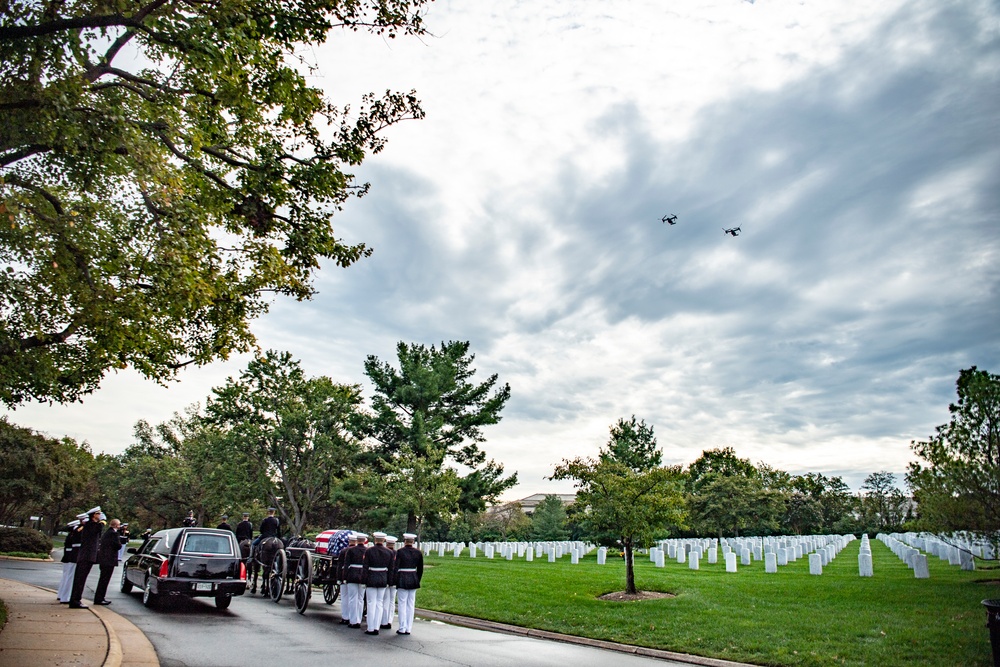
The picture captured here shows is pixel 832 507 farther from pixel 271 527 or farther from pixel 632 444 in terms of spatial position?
pixel 271 527

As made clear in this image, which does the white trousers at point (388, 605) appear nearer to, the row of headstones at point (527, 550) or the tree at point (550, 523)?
the row of headstones at point (527, 550)

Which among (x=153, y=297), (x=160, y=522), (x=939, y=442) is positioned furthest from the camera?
(x=160, y=522)

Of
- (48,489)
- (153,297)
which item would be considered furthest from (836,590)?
(48,489)

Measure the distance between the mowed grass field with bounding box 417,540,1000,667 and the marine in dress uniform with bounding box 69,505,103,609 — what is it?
7.78 m

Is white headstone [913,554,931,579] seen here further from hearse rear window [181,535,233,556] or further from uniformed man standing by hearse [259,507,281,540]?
hearse rear window [181,535,233,556]

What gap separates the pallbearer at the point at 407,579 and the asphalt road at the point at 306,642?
32 centimetres

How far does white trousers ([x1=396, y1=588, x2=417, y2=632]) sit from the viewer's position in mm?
11461

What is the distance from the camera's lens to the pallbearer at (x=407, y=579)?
11.5 meters

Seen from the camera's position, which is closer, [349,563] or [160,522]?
[349,563]

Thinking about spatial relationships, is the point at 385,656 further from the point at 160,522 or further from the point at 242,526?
the point at 160,522

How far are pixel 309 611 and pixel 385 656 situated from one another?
18.5 ft

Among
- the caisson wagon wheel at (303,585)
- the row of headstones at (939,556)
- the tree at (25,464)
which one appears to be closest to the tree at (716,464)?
the row of headstones at (939,556)

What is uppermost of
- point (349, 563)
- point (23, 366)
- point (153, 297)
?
point (153, 297)

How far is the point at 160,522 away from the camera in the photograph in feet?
201
